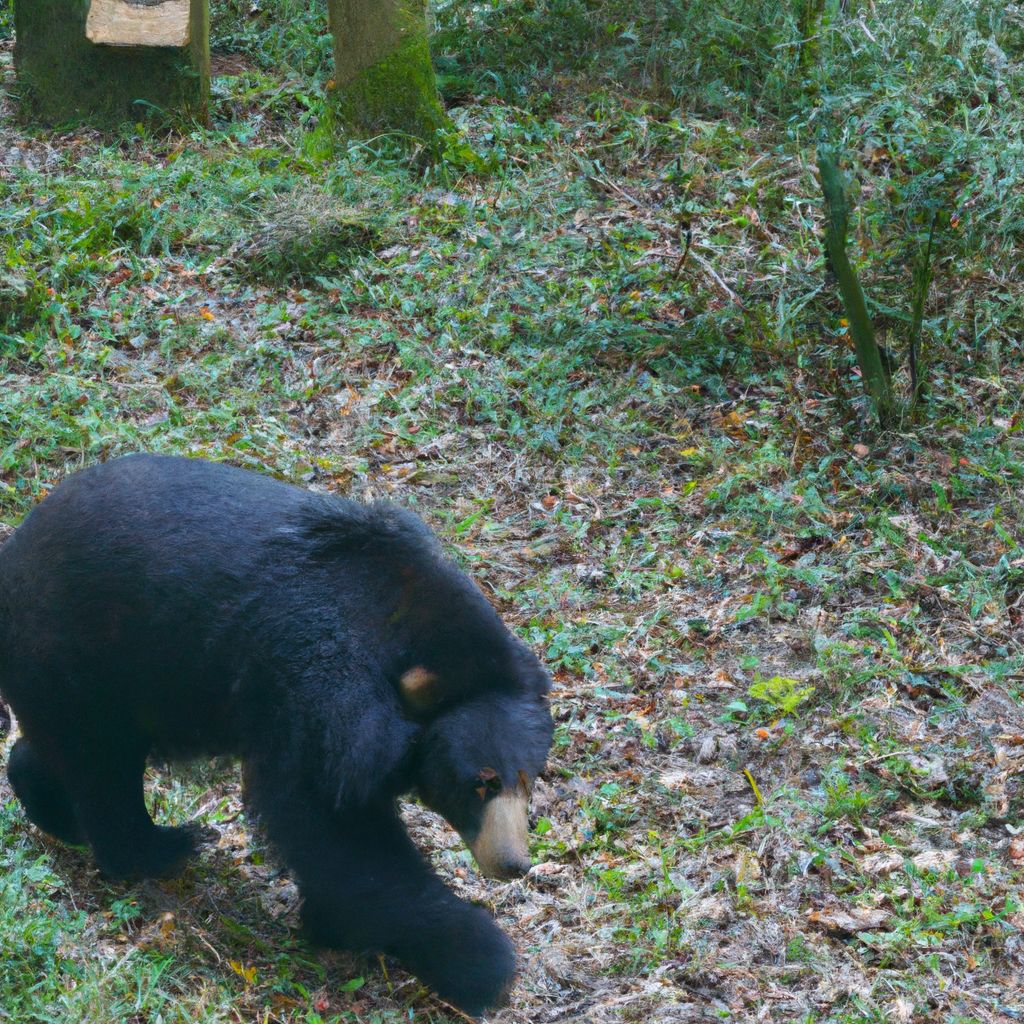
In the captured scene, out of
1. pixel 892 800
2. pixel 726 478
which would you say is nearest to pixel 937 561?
pixel 726 478

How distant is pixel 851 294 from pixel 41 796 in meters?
4.49

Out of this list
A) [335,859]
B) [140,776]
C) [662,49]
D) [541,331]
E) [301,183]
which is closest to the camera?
[335,859]

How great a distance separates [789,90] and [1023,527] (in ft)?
15.0

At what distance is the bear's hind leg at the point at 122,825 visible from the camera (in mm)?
3910

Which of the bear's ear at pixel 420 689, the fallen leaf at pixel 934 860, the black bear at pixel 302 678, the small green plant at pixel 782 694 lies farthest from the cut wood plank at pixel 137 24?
the fallen leaf at pixel 934 860

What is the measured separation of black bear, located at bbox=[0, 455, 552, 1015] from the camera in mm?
3438

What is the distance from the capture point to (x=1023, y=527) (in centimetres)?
577

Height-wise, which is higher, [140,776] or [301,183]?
[301,183]

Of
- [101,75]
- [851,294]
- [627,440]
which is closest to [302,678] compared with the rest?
[627,440]

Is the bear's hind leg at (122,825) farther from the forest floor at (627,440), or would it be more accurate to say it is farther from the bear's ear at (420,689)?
the bear's ear at (420,689)

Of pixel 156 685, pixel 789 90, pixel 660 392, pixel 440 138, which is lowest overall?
pixel 156 685

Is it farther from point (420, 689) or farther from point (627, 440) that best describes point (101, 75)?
point (420, 689)

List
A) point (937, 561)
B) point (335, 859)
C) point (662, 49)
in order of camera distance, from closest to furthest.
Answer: point (335, 859), point (937, 561), point (662, 49)

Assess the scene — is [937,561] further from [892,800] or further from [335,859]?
[335,859]
